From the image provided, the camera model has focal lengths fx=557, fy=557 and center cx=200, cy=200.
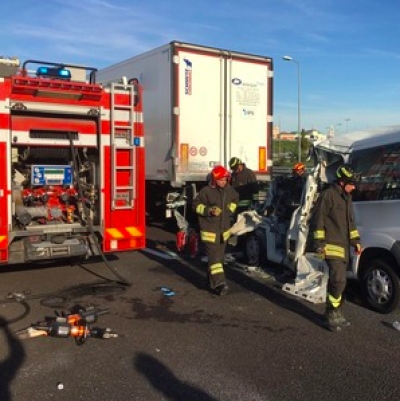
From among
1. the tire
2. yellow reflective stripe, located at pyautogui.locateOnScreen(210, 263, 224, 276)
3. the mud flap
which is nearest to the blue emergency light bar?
yellow reflective stripe, located at pyautogui.locateOnScreen(210, 263, 224, 276)

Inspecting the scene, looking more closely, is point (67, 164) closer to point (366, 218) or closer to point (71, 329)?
point (71, 329)

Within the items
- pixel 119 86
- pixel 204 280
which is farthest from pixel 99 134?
pixel 204 280

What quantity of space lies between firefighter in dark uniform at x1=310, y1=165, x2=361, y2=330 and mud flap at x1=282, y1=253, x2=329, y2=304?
745mm

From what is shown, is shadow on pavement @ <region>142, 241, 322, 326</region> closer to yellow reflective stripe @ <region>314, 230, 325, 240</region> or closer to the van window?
yellow reflective stripe @ <region>314, 230, 325, 240</region>

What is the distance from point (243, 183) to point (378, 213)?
13.9ft

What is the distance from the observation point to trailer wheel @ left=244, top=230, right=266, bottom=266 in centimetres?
847

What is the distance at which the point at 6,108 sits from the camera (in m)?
6.86

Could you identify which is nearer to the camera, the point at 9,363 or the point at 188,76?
the point at 9,363

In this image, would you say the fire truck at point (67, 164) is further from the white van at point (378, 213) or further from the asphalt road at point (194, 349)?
the white van at point (378, 213)

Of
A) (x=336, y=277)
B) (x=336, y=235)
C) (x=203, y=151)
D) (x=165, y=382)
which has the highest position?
(x=203, y=151)

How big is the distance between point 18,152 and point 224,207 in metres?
2.90

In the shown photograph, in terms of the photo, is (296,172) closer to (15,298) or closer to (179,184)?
(179,184)

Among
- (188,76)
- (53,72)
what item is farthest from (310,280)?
(188,76)

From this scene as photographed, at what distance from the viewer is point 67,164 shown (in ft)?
26.1
